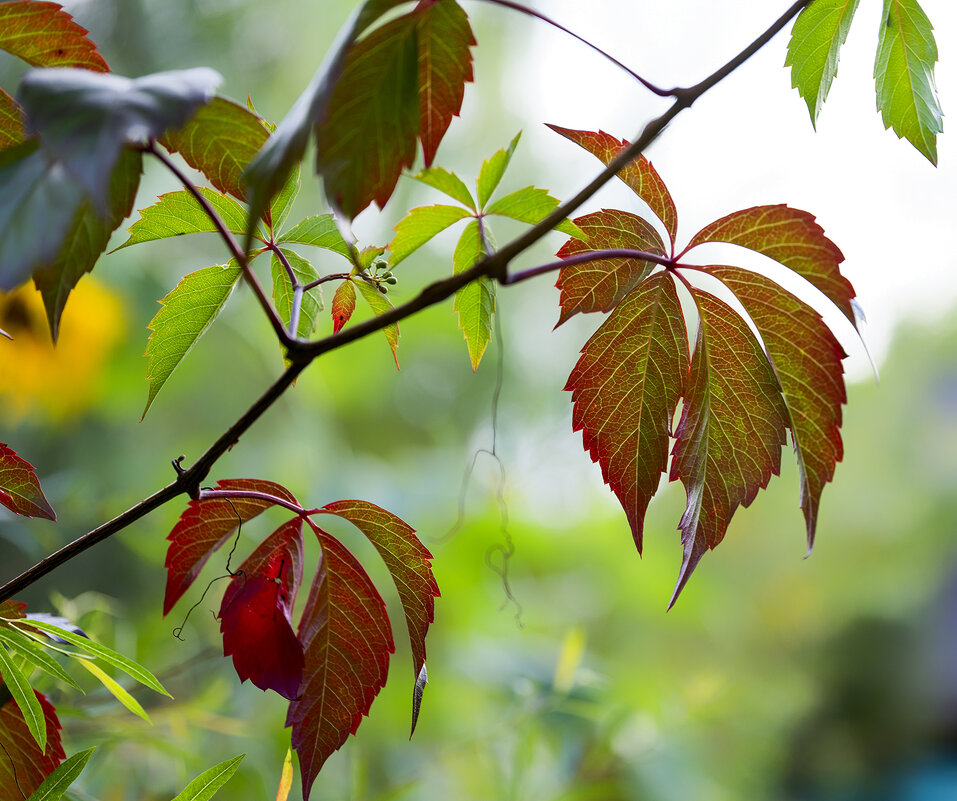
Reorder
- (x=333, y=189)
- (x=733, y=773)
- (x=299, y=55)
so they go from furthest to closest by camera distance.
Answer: (x=299, y=55)
(x=733, y=773)
(x=333, y=189)

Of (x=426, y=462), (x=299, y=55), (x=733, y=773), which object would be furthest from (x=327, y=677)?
(x=299, y=55)

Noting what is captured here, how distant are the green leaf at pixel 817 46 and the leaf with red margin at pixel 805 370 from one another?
0.21ft

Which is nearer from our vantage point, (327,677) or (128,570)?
(327,677)

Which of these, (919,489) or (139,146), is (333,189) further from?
(919,489)

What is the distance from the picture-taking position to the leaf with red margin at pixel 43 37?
18 cm

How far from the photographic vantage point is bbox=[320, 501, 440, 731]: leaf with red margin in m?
0.19

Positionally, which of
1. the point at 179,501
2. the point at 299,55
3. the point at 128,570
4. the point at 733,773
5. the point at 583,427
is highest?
the point at 299,55

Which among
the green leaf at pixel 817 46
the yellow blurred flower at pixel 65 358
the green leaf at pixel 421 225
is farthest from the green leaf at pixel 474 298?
the yellow blurred flower at pixel 65 358

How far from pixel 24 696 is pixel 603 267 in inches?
7.3

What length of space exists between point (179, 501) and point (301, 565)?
78cm

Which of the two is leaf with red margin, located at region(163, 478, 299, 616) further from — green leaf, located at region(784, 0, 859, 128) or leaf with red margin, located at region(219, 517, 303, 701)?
green leaf, located at region(784, 0, 859, 128)

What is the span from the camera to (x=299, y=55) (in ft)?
4.96

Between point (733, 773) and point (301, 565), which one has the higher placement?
point (301, 565)

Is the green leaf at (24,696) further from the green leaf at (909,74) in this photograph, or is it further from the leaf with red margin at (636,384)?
the green leaf at (909,74)
